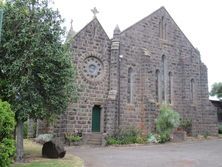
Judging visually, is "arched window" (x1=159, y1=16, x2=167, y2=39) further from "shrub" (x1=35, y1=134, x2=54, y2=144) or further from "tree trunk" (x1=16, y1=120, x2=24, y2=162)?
"tree trunk" (x1=16, y1=120, x2=24, y2=162)

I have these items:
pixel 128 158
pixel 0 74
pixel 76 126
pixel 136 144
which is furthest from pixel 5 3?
pixel 136 144

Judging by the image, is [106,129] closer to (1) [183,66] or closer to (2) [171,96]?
(2) [171,96]

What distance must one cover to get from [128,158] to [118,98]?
374 inches

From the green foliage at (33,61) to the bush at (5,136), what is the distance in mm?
2797

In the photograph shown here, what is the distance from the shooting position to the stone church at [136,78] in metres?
22.8

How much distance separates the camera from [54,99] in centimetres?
1393

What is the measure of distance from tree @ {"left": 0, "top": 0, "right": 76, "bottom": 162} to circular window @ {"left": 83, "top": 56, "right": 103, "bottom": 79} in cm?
892

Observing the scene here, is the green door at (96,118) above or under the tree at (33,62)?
under

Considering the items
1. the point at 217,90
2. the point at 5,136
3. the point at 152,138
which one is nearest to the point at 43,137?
the point at 152,138

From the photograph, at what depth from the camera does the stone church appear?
2283cm

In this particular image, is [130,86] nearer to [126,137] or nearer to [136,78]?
[136,78]

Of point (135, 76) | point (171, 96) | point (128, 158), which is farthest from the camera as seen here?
point (171, 96)

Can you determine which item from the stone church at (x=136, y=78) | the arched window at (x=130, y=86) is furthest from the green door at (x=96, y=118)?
the arched window at (x=130, y=86)

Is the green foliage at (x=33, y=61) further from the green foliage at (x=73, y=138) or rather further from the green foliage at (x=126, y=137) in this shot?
the green foliage at (x=126, y=137)
